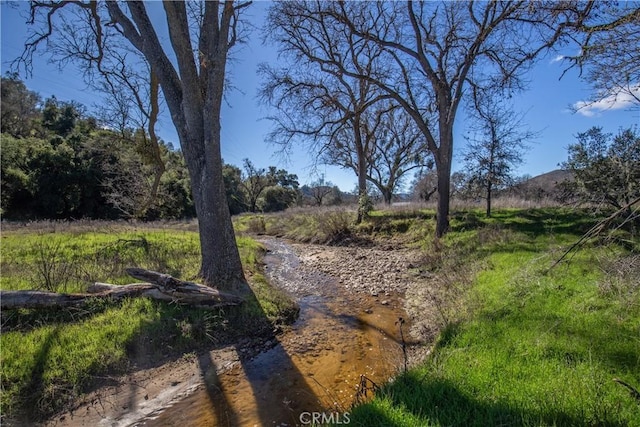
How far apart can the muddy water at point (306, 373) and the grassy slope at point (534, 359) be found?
0.73 m

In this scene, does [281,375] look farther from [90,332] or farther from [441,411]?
[90,332]

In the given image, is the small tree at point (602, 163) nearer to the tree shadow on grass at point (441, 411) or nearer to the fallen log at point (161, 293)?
the tree shadow on grass at point (441, 411)

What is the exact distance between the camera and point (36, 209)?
64.4ft

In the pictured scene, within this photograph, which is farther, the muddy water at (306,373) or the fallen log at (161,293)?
the fallen log at (161,293)

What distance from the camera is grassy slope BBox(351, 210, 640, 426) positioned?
2.26m

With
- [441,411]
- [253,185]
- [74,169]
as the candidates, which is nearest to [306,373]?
[441,411]

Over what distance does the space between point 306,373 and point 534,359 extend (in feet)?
8.96

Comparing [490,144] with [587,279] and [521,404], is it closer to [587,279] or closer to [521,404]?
[587,279]

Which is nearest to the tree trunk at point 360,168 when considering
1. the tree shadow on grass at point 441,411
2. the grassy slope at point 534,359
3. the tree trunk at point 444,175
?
the tree trunk at point 444,175

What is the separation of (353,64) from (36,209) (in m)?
23.1

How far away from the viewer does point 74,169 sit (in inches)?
810

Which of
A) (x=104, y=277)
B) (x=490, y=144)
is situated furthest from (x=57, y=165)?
(x=490, y=144)

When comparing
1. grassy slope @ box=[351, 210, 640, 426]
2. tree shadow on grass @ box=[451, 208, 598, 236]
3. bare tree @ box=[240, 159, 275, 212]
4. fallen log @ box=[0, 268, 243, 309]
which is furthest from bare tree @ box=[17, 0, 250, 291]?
bare tree @ box=[240, 159, 275, 212]

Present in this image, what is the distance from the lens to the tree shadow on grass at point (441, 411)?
2.14 metres
